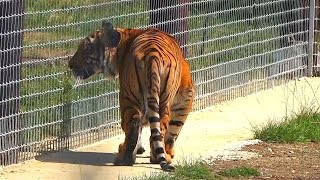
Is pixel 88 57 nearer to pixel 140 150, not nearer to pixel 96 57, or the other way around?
pixel 96 57

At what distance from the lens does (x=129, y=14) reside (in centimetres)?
999

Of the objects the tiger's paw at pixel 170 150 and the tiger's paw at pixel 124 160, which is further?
the tiger's paw at pixel 170 150

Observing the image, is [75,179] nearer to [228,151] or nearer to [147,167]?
[147,167]

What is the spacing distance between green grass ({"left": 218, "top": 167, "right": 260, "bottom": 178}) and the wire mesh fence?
62.6 inches

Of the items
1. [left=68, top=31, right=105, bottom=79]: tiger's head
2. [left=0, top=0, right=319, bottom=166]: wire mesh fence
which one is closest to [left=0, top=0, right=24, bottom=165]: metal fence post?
[left=0, top=0, right=319, bottom=166]: wire mesh fence

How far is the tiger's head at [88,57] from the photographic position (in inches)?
357

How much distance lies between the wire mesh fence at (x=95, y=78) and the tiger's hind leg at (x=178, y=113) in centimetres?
94

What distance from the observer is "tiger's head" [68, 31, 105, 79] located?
357 inches

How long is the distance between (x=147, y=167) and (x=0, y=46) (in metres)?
1.49

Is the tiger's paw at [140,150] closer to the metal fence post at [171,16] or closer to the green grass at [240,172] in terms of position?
the green grass at [240,172]

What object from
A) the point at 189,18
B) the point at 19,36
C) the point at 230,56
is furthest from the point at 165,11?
the point at 19,36

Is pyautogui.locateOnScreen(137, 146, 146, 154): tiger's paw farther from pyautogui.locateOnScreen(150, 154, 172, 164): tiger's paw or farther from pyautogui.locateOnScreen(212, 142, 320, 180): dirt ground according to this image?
pyautogui.locateOnScreen(212, 142, 320, 180): dirt ground

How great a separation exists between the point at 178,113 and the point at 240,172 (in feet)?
2.78

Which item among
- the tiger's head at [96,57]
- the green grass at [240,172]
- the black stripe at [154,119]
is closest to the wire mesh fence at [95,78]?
the tiger's head at [96,57]
